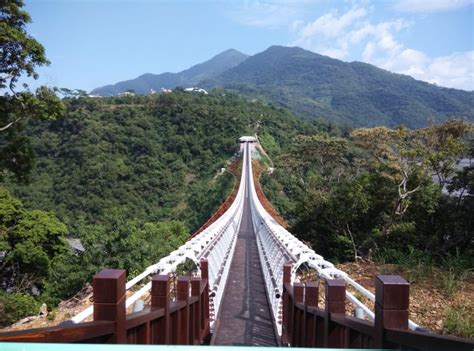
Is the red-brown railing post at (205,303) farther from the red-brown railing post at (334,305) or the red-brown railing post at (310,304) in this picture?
the red-brown railing post at (334,305)

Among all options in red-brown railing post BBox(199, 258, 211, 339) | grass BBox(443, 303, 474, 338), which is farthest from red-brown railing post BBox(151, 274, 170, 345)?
grass BBox(443, 303, 474, 338)

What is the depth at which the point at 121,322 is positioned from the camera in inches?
53.3

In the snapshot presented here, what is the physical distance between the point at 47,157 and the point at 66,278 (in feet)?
47.9

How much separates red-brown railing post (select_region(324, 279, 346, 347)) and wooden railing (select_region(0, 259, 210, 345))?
687 mm

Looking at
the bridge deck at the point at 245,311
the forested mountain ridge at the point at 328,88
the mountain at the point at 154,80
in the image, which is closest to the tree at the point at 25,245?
the mountain at the point at 154,80

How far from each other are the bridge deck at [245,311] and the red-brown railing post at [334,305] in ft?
5.23

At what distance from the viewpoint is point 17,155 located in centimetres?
548

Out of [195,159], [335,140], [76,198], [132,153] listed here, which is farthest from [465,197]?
[195,159]

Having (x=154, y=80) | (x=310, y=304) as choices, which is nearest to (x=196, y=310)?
(x=310, y=304)

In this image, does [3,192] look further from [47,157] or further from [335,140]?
[47,157]

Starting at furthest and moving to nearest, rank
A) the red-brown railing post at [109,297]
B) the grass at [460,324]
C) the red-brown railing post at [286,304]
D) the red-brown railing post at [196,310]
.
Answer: the red-brown railing post at [286,304] < the red-brown railing post at [196,310] < the grass at [460,324] < the red-brown railing post at [109,297]

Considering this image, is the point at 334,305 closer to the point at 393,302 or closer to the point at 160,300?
the point at 393,302

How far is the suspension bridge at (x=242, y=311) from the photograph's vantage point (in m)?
1.18

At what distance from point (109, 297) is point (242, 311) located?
10.0 ft
